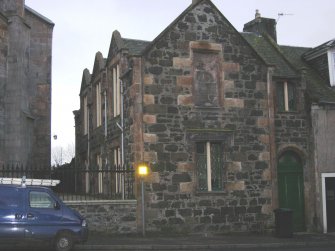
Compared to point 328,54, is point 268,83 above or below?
below

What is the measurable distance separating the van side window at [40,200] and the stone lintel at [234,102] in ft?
28.7

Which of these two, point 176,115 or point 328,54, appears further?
point 328,54

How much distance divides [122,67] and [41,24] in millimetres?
9270

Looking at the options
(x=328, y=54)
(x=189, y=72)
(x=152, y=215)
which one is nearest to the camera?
(x=152, y=215)

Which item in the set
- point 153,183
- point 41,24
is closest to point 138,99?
point 153,183

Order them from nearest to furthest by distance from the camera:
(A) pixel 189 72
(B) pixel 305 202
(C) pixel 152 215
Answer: (C) pixel 152 215, (A) pixel 189 72, (B) pixel 305 202

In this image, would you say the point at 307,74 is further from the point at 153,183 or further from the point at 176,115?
the point at 153,183

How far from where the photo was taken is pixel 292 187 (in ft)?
70.7

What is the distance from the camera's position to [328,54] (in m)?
24.0

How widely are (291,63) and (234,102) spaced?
417 centimetres

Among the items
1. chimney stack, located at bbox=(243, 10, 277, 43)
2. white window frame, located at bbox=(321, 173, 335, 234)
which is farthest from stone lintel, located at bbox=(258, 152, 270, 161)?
chimney stack, located at bbox=(243, 10, 277, 43)

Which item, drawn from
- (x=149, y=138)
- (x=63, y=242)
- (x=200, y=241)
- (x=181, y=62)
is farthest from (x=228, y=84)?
(x=63, y=242)

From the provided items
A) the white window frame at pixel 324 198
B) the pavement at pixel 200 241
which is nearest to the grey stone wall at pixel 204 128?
the pavement at pixel 200 241

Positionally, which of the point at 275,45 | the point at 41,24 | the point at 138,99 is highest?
the point at 41,24
